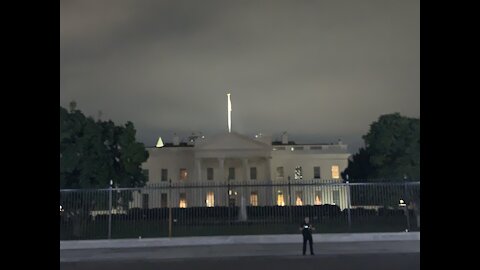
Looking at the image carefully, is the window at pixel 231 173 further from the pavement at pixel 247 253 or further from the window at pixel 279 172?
the pavement at pixel 247 253

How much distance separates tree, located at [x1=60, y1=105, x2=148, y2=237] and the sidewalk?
8.13ft

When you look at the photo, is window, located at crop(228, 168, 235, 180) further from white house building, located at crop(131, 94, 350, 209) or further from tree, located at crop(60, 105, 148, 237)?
tree, located at crop(60, 105, 148, 237)

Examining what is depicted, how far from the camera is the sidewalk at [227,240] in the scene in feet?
68.7

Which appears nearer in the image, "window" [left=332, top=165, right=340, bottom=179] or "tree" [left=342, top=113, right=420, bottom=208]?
"tree" [left=342, top=113, right=420, bottom=208]

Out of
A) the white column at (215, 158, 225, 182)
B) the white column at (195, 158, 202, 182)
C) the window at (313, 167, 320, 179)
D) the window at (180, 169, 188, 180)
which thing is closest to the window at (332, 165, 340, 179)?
the window at (313, 167, 320, 179)

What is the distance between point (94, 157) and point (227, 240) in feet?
39.4

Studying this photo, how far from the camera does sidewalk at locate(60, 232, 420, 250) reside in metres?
20.9

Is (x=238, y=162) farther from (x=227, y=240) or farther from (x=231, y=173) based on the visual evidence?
(x=227, y=240)

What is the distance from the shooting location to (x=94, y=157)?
30.0m

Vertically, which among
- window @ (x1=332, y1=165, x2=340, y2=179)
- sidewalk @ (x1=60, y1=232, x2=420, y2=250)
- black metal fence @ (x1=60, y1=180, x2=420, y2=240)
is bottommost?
sidewalk @ (x1=60, y1=232, x2=420, y2=250)

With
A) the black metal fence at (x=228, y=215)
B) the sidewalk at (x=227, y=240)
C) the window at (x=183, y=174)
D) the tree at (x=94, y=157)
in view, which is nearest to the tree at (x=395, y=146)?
the black metal fence at (x=228, y=215)

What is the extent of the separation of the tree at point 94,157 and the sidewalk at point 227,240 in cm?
248
